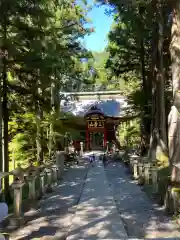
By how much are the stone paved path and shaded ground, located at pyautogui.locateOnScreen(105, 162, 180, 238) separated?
8.9 inches

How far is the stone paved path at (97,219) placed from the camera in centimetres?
621

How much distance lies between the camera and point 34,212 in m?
8.51

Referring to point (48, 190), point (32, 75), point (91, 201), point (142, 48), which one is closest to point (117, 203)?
point (91, 201)

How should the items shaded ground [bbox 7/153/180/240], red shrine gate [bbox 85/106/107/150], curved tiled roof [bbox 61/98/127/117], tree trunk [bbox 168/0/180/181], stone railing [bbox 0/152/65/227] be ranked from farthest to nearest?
curved tiled roof [bbox 61/98/127/117], red shrine gate [bbox 85/106/107/150], tree trunk [bbox 168/0/180/181], stone railing [bbox 0/152/65/227], shaded ground [bbox 7/153/180/240]

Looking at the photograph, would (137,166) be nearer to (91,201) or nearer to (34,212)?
(91,201)

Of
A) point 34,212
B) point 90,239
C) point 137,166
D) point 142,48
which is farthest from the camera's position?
point 142,48

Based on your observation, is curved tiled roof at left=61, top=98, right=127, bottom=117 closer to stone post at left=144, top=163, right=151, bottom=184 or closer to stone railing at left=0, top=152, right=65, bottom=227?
stone railing at left=0, top=152, right=65, bottom=227

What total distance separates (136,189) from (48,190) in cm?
290

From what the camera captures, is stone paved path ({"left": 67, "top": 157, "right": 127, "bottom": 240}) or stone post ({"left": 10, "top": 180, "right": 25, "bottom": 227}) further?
stone post ({"left": 10, "top": 180, "right": 25, "bottom": 227})

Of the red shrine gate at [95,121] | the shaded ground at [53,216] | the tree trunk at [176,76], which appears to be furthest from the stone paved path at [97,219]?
the red shrine gate at [95,121]

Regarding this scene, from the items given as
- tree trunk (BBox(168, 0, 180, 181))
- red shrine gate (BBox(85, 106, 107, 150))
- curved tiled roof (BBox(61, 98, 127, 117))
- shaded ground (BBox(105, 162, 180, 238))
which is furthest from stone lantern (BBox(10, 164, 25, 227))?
curved tiled roof (BBox(61, 98, 127, 117))

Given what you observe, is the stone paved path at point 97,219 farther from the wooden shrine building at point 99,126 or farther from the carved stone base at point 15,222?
the wooden shrine building at point 99,126

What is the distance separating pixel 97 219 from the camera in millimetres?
7363

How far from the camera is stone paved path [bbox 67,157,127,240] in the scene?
20.4 ft
